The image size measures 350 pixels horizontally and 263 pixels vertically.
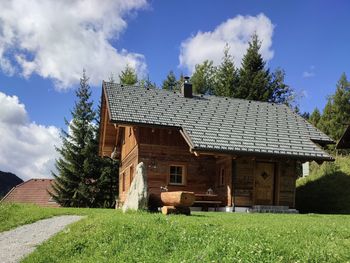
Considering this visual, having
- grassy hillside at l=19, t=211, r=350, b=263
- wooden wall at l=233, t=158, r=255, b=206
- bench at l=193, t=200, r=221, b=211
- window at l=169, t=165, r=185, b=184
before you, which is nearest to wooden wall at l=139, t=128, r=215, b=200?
window at l=169, t=165, r=185, b=184

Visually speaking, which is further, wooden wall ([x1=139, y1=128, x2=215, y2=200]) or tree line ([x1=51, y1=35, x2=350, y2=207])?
tree line ([x1=51, y1=35, x2=350, y2=207])

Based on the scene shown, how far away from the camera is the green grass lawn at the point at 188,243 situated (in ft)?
24.8

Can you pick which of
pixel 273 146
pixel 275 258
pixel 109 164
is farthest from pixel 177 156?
pixel 275 258

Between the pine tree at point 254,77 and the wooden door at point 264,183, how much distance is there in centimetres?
2151

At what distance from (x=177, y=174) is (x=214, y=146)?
3653 mm

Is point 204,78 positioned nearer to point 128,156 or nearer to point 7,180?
point 128,156

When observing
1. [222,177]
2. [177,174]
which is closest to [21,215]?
[177,174]

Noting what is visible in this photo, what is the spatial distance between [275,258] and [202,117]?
51.2ft

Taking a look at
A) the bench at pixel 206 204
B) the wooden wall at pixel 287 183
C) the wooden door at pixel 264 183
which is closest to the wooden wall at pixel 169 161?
the bench at pixel 206 204

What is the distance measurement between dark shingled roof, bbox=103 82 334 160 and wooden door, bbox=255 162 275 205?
1230mm

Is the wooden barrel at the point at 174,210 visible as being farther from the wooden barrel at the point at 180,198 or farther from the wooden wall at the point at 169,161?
the wooden wall at the point at 169,161

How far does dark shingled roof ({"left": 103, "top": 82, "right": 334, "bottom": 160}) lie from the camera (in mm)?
20391

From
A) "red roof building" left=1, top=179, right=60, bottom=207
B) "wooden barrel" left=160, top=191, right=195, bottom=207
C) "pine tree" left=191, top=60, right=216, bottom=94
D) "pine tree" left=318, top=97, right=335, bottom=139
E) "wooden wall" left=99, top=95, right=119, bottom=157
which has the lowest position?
"red roof building" left=1, top=179, right=60, bottom=207

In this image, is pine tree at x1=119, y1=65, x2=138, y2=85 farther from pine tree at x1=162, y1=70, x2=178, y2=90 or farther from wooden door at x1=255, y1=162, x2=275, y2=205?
wooden door at x1=255, y1=162, x2=275, y2=205
